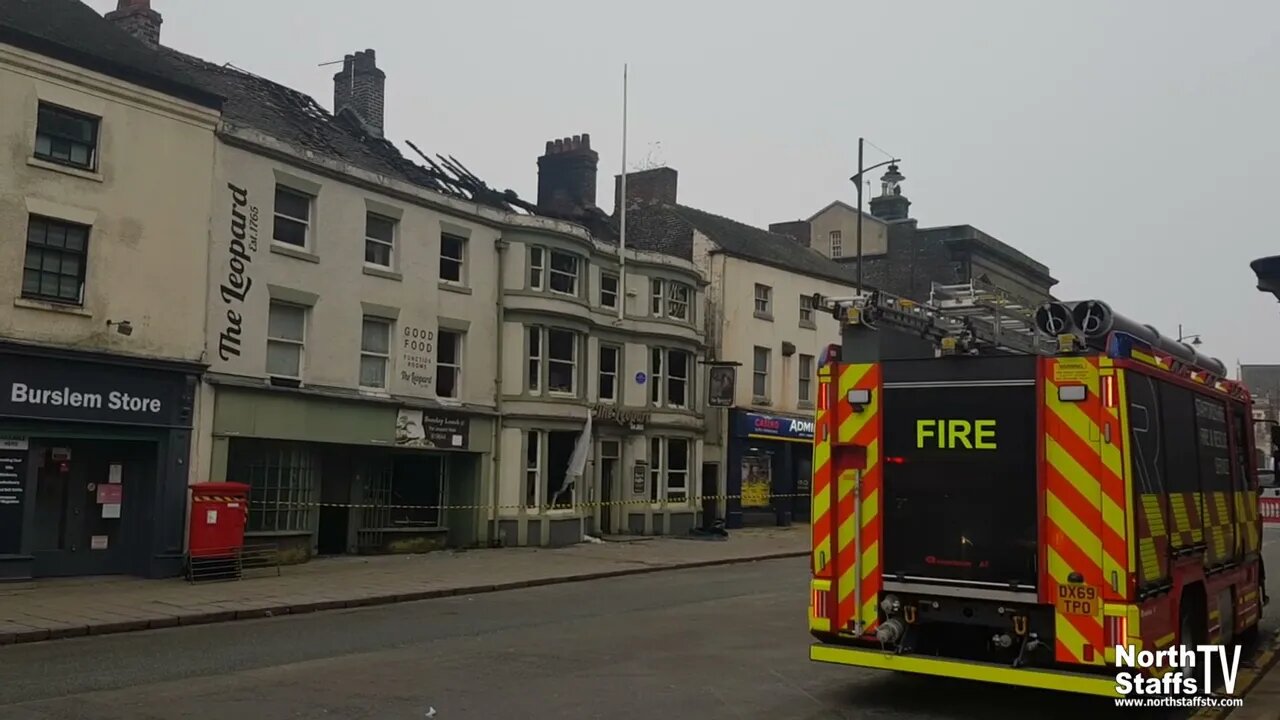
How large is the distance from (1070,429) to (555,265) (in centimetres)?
2105

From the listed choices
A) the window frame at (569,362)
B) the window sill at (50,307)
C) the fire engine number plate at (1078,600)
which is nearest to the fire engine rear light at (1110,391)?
the fire engine number plate at (1078,600)

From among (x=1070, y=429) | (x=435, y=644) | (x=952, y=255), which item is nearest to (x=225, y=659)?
(x=435, y=644)

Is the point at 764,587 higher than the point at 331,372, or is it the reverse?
the point at 331,372

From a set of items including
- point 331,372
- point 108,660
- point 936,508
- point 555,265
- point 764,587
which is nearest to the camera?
point 936,508

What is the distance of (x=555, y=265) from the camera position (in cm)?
2808

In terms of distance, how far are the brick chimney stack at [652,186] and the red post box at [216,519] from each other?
22.0 m

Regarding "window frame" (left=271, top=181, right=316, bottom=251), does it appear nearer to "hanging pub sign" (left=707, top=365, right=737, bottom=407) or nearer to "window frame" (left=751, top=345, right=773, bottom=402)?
"hanging pub sign" (left=707, top=365, right=737, bottom=407)

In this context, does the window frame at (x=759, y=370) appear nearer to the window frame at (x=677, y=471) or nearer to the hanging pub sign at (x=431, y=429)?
the window frame at (x=677, y=471)

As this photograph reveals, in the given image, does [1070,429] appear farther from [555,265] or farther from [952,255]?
[952,255]

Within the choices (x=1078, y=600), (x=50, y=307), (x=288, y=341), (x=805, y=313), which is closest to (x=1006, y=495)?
(x=1078, y=600)

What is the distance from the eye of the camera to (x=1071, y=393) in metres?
7.89

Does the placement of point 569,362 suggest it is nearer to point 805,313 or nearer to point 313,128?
point 313,128

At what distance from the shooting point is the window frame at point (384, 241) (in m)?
23.9

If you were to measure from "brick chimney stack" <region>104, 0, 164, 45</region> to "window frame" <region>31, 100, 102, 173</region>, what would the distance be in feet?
22.5
